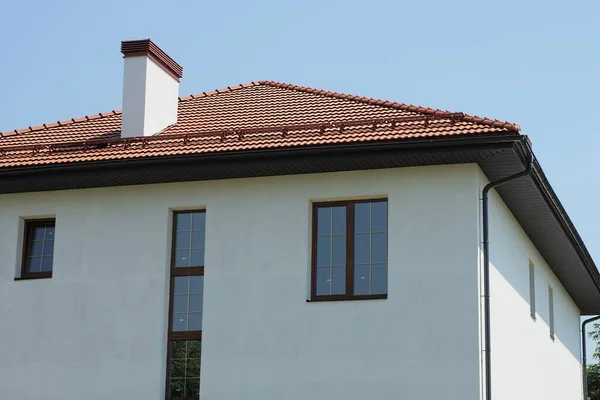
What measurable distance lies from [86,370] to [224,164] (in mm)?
4139

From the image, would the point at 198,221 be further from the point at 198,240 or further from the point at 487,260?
the point at 487,260

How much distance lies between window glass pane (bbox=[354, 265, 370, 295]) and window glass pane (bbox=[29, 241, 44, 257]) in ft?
19.2

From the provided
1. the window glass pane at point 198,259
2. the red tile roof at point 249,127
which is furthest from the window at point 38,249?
the window glass pane at point 198,259

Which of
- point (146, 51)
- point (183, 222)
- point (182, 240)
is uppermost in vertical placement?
point (146, 51)

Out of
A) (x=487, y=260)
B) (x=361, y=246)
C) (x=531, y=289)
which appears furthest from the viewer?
(x=531, y=289)

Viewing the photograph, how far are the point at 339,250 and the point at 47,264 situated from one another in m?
5.35

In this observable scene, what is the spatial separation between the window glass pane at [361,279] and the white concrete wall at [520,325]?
1.98 m

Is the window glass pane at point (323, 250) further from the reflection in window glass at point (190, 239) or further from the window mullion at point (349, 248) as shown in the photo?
the reflection in window glass at point (190, 239)

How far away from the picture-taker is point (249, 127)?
67.3 feet

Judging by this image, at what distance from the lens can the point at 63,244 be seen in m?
20.1

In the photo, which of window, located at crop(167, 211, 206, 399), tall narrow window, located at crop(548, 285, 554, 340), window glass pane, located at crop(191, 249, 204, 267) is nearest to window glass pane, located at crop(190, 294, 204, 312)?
window, located at crop(167, 211, 206, 399)

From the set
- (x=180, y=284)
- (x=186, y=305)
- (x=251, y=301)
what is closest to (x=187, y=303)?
(x=186, y=305)

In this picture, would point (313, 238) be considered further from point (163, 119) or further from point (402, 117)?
point (163, 119)

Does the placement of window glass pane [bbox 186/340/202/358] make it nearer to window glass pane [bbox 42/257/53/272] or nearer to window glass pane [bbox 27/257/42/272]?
window glass pane [bbox 42/257/53/272]
